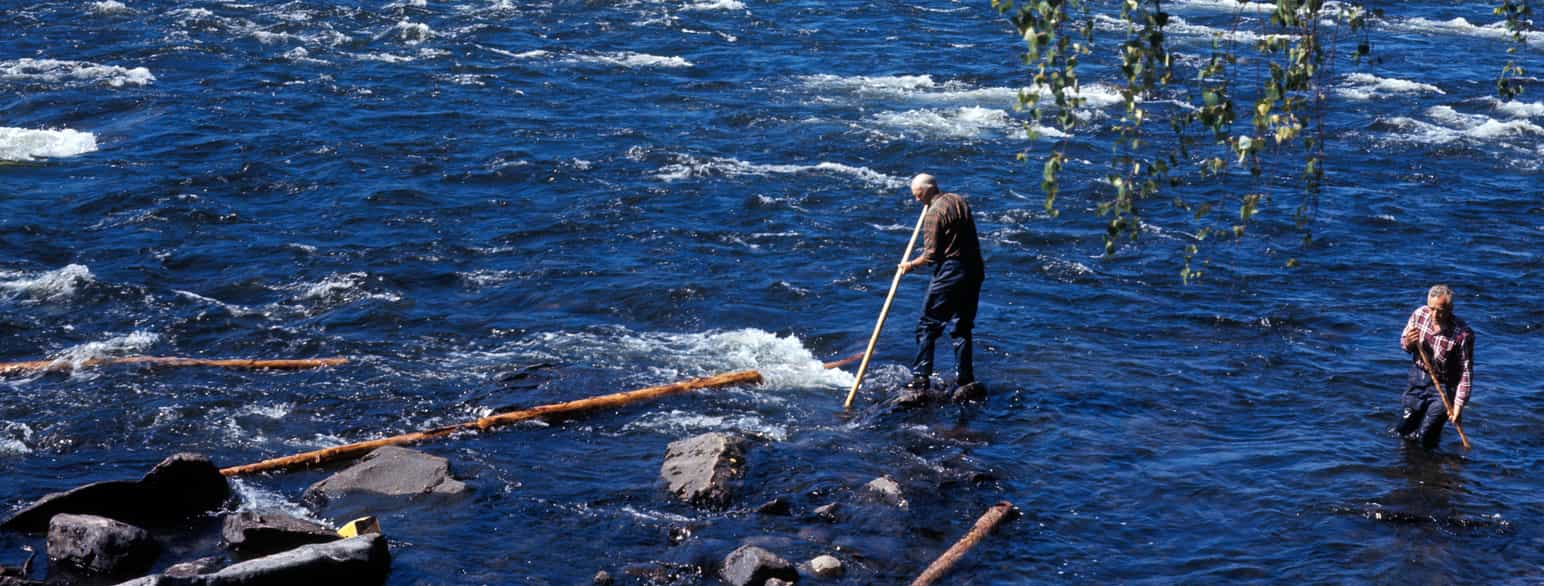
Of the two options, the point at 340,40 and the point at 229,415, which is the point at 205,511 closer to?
the point at 229,415

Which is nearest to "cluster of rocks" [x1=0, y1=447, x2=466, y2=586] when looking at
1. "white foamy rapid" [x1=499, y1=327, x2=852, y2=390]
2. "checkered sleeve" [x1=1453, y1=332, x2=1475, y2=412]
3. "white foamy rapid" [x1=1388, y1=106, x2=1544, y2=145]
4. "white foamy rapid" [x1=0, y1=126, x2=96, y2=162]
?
"white foamy rapid" [x1=499, y1=327, x2=852, y2=390]

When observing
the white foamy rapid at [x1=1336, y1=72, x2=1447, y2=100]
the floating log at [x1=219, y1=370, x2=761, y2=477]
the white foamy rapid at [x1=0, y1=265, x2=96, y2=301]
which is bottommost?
the white foamy rapid at [x1=0, y1=265, x2=96, y2=301]

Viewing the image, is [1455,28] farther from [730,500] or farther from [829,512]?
[730,500]

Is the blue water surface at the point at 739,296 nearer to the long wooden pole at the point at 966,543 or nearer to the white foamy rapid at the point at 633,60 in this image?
the long wooden pole at the point at 966,543

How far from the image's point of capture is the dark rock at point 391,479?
36.7 feet

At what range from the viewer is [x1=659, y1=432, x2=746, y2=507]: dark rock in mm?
11141

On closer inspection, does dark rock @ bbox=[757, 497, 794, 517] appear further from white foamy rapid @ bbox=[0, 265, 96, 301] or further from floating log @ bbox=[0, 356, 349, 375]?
white foamy rapid @ bbox=[0, 265, 96, 301]

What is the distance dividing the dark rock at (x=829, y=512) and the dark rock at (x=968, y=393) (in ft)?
8.86

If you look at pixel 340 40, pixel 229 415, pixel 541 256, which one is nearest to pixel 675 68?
pixel 340 40

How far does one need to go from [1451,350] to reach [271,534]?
870 cm

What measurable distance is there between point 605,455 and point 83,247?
29.9 ft

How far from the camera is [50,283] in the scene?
1662cm

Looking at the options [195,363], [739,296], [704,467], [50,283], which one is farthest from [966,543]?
[50,283]

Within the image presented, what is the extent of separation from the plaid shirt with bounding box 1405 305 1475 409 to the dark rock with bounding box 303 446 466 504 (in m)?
7.42
